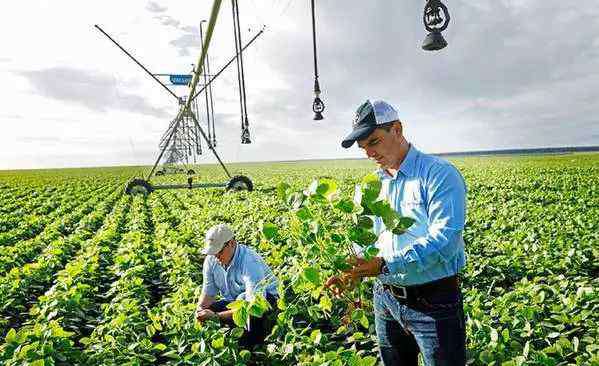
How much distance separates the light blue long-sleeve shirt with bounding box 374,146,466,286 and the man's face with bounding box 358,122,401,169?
72 mm

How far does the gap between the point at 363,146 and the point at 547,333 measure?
2608mm

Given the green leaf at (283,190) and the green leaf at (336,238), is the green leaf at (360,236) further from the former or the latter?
the green leaf at (283,190)

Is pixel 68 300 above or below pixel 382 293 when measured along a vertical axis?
below

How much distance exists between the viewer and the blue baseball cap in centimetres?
202

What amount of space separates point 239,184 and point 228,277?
14.8 metres

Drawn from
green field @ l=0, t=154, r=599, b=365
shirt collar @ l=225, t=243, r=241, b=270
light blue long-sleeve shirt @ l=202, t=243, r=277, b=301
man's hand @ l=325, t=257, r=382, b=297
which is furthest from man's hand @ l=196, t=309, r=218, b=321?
man's hand @ l=325, t=257, r=382, b=297

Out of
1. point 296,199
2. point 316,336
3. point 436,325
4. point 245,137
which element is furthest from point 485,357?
point 245,137

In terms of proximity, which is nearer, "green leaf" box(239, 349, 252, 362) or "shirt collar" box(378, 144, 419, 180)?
"shirt collar" box(378, 144, 419, 180)

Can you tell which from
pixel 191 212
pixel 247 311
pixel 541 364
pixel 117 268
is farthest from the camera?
pixel 191 212

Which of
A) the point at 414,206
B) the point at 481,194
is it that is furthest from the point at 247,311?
the point at 481,194

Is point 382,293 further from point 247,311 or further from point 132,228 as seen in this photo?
point 132,228

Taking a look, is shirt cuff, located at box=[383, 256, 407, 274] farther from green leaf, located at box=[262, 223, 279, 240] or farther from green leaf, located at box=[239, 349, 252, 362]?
green leaf, located at box=[239, 349, 252, 362]

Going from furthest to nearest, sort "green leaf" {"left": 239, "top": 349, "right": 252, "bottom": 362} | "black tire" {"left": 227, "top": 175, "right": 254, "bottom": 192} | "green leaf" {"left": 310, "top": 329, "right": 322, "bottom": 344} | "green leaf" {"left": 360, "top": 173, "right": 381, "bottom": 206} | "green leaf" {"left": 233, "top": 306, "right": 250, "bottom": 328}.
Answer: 1. "black tire" {"left": 227, "top": 175, "right": 254, "bottom": 192}
2. "green leaf" {"left": 239, "top": 349, "right": 252, "bottom": 362}
3. "green leaf" {"left": 310, "top": 329, "right": 322, "bottom": 344}
4. "green leaf" {"left": 233, "top": 306, "right": 250, "bottom": 328}
5. "green leaf" {"left": 360, "top": 173, "right": 381, "bottom": 206}

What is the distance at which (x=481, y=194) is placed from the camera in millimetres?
16172
